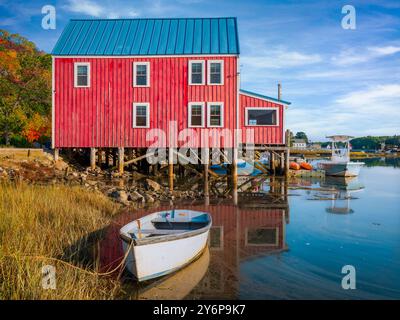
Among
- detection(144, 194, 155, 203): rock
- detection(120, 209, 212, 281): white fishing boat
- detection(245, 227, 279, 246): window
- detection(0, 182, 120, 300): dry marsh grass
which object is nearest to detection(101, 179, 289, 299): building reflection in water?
detection(245, 227, 279, 246): window

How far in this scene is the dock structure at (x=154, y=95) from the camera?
22.3m

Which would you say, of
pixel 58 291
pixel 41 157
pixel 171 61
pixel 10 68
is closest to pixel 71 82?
pixel 41 157

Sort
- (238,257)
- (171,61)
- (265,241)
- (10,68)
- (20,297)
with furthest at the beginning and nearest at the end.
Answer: (10,68), (171,61), (265,241), (238,257), (20,297)

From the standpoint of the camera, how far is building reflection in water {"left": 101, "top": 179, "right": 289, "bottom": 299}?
269 inches

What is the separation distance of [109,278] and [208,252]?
3000 mm

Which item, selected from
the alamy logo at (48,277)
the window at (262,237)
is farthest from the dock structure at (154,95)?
the alamy logo at (48,277)

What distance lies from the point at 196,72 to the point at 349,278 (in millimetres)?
17451

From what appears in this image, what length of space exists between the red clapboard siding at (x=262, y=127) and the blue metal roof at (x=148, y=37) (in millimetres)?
3385

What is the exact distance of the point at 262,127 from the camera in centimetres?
2373

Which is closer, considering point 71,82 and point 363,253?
point 363,253

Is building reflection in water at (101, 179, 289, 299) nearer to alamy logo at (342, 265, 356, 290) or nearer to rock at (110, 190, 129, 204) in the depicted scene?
rock at (110, 190, 129, 204)

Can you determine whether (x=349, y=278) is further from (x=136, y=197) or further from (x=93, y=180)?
(x=93, y=180)

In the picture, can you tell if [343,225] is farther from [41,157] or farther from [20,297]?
[41,157]

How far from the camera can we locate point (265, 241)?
1036 centimetres
